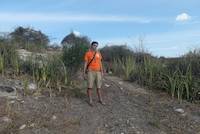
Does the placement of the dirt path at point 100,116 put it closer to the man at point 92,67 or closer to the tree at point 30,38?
the man at point 92,67

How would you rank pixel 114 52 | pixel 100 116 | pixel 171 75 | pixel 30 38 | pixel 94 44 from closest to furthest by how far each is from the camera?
pixel 100 116
pixel 94 44
pixel 171 75
pixel 114 52
pixel 30 38

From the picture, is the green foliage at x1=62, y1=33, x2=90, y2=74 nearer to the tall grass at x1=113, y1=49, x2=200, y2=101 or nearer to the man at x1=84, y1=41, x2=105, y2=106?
the tall grass at x1=113, y1=49, x2=200, y2=101

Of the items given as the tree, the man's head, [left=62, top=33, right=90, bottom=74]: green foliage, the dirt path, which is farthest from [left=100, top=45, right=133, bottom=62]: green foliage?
the man's head

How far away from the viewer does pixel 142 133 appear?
465 inches

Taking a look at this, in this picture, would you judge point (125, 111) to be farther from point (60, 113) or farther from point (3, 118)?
point (3, 118)

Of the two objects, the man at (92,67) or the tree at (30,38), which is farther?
the tree at (30,38)

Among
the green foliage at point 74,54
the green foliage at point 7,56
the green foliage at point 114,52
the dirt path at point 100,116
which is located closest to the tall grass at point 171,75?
the dirt path at point 100,116

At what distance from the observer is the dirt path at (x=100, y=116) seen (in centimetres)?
1175

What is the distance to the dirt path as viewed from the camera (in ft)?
38.6

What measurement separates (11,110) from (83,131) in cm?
203

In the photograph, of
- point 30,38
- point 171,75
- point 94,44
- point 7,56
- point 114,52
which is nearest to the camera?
point 94,44

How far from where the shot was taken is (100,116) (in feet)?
41.7

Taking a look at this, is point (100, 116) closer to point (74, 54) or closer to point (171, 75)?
point (74, 54)

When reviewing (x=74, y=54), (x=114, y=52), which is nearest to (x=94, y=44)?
(x=74, y=54)
